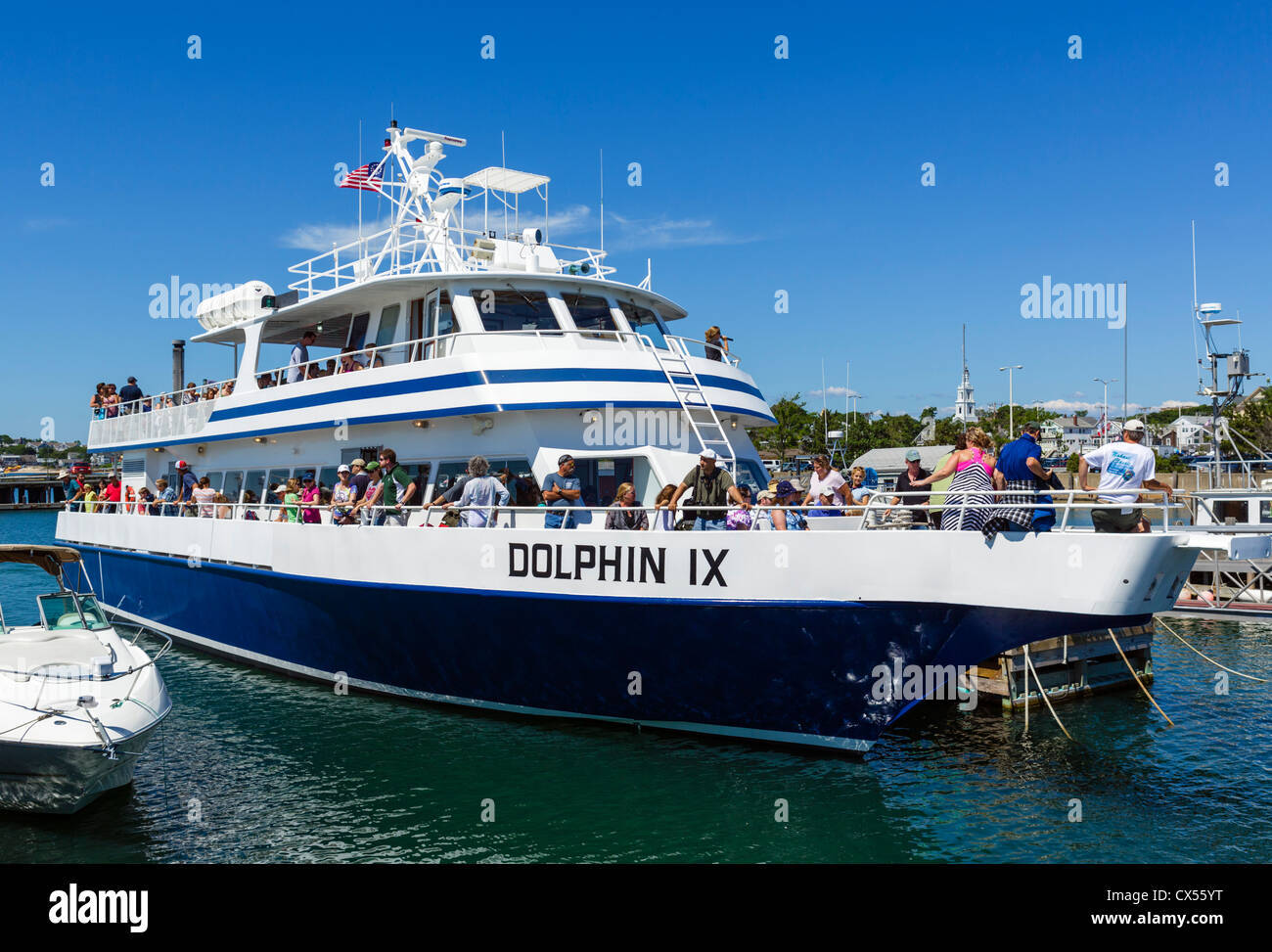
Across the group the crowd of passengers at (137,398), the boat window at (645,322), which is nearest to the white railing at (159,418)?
the crowd of passengers at (137,398)

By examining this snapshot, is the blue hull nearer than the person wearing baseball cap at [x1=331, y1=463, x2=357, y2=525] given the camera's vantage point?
Yes

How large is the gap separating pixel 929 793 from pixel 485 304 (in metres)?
7.63

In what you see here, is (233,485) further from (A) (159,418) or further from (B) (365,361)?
(B) (365,361)

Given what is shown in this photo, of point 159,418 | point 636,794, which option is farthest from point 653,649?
point 159,418

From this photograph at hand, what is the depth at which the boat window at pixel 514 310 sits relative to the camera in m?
12.3

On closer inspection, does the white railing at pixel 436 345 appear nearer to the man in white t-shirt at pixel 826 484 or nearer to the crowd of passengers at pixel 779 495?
the crowd of passengers at pixel 779 495

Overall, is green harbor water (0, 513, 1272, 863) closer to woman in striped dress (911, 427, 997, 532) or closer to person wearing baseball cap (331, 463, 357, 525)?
person wearing baseball cap (331, 463, 357, 525)

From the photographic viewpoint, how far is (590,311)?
1295 centimetres

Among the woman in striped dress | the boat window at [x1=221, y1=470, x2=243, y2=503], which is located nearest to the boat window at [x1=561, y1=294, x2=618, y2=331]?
the woman in striped dress

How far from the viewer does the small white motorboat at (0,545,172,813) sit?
325 inches

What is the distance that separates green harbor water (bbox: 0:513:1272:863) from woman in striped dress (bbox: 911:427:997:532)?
2.71m

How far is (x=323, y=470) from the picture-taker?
45.7 ft

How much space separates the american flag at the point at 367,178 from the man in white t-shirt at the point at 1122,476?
11.9 m
